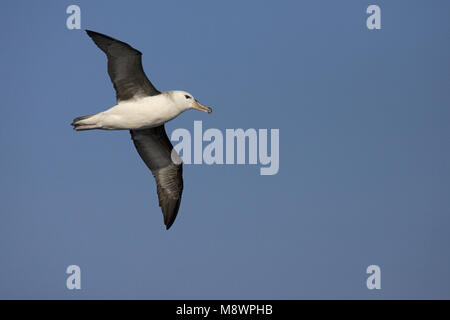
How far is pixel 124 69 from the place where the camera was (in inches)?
752

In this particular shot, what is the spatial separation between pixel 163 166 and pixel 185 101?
2787 mm

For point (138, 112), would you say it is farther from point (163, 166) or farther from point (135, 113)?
point (163, 166)

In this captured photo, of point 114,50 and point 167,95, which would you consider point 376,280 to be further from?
point 114,50

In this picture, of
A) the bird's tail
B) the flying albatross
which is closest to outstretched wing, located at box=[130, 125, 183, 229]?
the flying albatross

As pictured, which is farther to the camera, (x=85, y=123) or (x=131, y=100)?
(x=131, y=100)

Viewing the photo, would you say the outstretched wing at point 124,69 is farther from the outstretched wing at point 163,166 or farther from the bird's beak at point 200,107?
the outstretched wing at point 163,166

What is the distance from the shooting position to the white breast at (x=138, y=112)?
62.6 feet

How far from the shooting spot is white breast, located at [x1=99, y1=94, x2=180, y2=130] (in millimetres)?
19094

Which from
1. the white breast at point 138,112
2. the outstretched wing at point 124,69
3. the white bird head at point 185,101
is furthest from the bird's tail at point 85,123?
the white bird head at point 185,101

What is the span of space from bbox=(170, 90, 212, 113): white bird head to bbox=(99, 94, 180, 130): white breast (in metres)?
0.14

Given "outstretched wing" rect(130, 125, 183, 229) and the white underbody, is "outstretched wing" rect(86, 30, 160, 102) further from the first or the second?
"outstretched wing" rect(130, 125, 183, 229)

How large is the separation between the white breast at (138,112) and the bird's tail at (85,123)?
177mm

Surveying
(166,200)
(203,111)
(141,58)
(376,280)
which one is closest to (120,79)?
(141,58)

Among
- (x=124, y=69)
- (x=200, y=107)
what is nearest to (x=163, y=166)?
(x=200, y=107)
